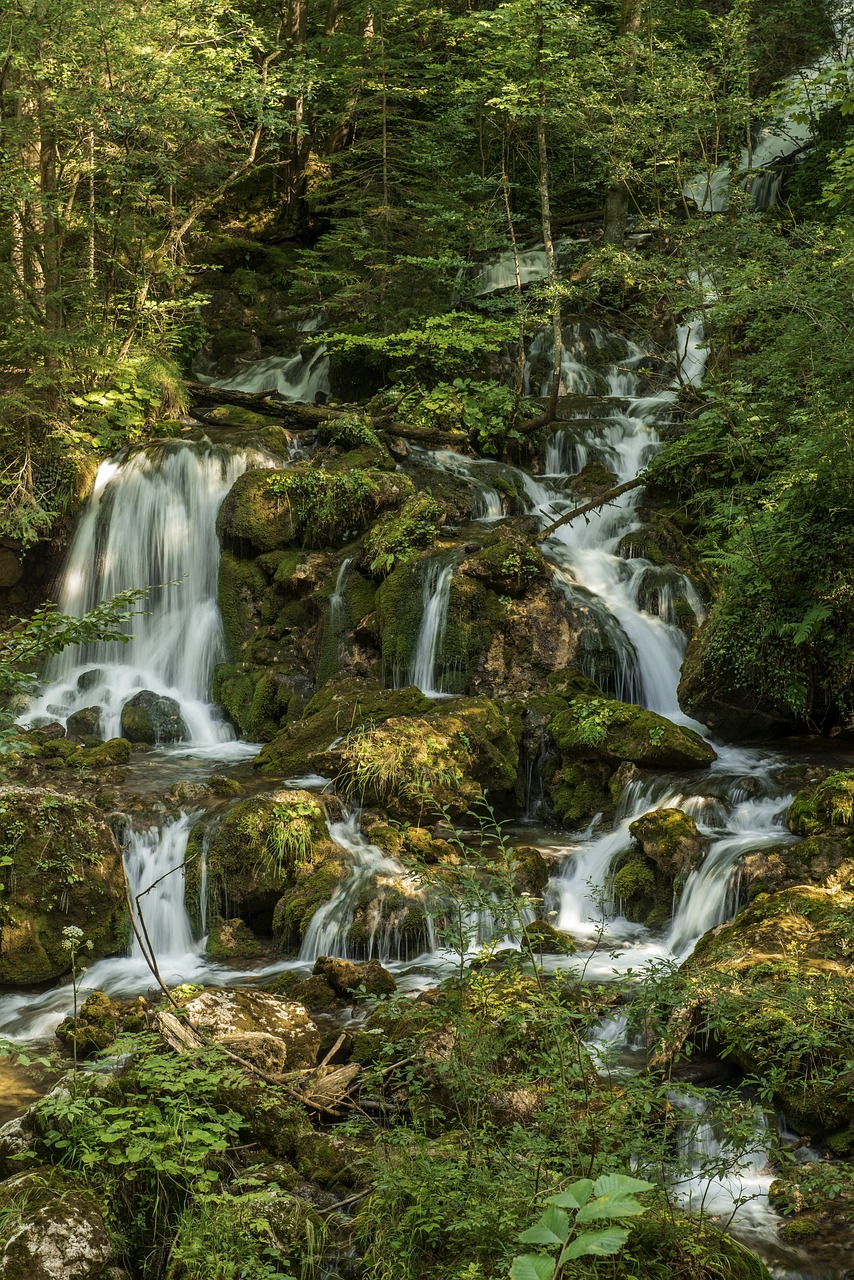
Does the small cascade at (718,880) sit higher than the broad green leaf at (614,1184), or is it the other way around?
the broad green leaf at (614,1184)

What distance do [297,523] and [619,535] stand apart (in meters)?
4.06

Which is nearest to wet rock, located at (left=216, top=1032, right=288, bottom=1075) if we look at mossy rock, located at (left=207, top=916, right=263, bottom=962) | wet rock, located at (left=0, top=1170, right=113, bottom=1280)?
wet rock, located at (left=0, top=1170, right=113, bottom=1280)

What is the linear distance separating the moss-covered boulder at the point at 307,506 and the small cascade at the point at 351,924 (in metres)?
5.70

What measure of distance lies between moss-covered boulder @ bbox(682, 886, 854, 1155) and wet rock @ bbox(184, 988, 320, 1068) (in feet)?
6.86

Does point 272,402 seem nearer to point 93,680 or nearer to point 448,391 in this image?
point 448,391

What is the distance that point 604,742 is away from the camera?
31.2 feet

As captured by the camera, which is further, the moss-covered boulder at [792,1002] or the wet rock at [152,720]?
the wet rock at [152,720]

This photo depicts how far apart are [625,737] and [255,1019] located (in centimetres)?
492

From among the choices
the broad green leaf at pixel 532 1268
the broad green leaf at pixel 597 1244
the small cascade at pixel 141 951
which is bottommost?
the small cascade at pixel 141 951

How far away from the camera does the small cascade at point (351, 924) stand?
298 inches

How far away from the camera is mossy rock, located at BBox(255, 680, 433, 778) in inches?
395

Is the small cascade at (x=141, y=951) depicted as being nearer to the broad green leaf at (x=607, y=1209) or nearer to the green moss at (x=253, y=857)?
the green moss at (x=253, y=857)

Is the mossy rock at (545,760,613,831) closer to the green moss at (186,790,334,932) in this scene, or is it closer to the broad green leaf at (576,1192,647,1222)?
the green moss at (186,790,334,932)

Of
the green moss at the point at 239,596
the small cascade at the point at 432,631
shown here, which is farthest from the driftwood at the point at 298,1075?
the green moss at the point at 239,596
